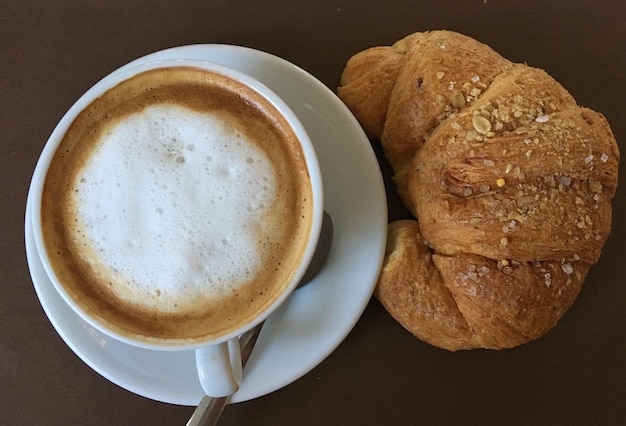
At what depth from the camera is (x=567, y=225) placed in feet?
2.89

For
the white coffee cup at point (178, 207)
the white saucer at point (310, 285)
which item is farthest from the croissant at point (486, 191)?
the white coffee cup at point (178, 207)

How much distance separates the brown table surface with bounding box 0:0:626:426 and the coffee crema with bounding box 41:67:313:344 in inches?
13.5

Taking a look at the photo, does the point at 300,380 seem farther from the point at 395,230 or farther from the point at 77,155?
the point at 77,155

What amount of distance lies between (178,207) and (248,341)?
0.29m

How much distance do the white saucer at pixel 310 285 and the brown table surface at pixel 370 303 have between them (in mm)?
145

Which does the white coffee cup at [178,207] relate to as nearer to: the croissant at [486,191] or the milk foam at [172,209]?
A: the milk foam at [172,209]

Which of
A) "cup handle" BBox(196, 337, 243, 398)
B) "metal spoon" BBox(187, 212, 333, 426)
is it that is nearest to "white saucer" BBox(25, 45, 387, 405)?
"metal spoon" BBox(187, 212, 333, 426)

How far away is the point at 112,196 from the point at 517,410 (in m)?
0.86

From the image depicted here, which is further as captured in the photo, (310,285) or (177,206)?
(310,285)

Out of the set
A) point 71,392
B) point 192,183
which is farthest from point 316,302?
point 71,392

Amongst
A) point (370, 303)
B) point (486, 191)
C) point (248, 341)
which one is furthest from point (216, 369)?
point (486, 191)

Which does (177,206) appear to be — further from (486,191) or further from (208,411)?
(486,191)

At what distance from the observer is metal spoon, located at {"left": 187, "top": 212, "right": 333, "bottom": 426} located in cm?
94

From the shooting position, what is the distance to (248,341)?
97cm
